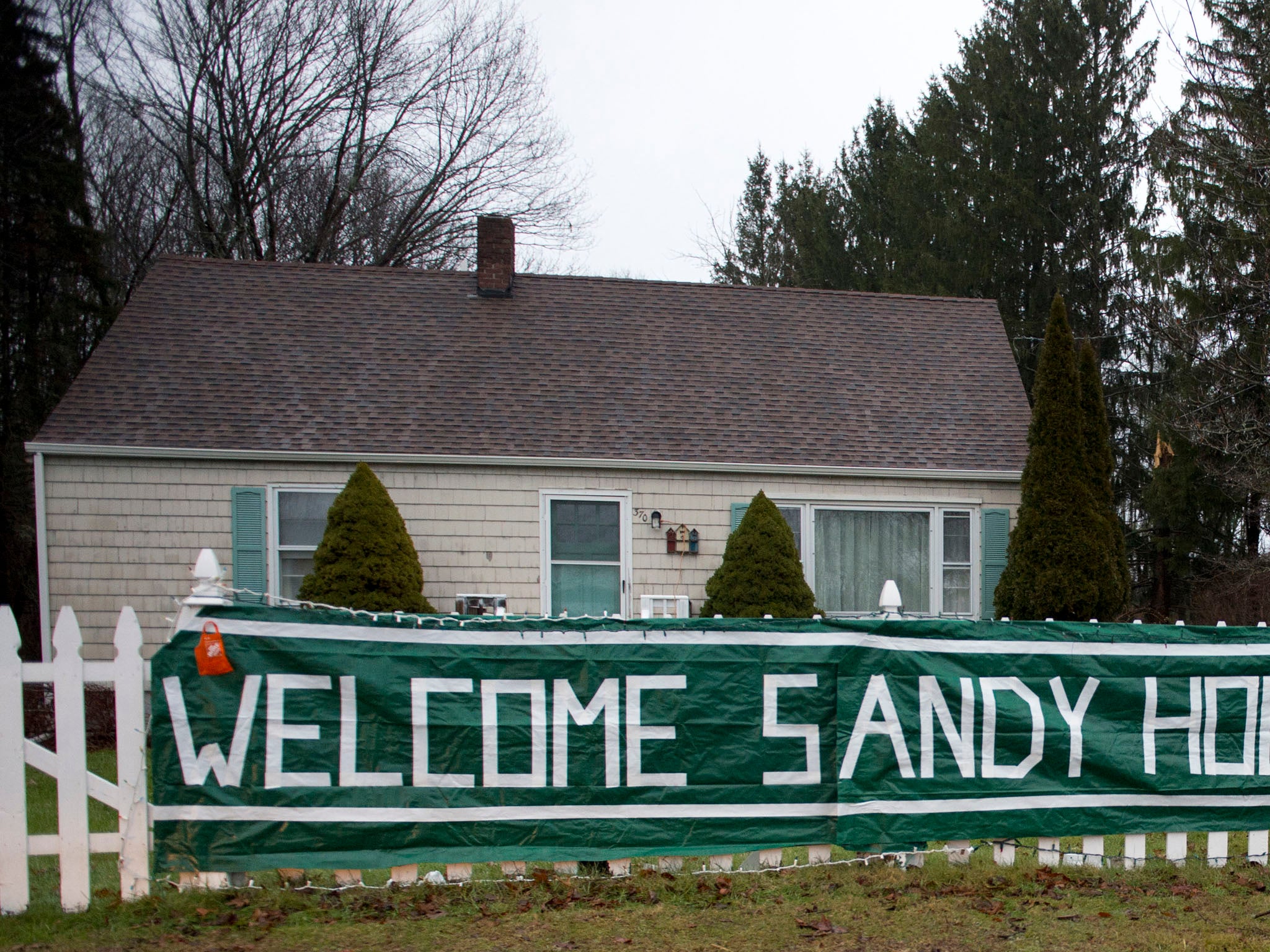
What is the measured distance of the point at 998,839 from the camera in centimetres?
513

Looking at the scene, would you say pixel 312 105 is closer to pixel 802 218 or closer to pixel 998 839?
pixel 802 218

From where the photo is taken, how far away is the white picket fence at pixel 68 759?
14.3 ft

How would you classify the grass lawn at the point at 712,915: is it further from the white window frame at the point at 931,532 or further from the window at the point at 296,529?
the white window frame at the point at 931,532

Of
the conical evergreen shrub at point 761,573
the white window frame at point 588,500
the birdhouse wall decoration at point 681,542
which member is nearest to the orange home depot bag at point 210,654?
the conical evergreen shrub at point 761,573

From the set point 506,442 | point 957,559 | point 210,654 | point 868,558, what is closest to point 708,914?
point 210,654

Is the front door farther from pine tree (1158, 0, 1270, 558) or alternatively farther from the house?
pine tree (1158, 0, 1270, 558)

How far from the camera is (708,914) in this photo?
14.6 ft

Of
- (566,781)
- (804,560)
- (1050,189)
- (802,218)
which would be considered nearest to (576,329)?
(804,560)

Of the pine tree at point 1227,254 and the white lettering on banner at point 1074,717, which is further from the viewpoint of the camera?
the pine tree at point 1227,254

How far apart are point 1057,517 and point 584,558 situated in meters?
5.31

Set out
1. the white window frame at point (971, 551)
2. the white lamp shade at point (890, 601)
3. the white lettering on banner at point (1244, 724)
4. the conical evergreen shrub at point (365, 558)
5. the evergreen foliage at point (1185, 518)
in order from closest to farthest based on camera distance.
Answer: the white lamp shade at point (890, 601) < the white lettering on banner at point (1244, 724) < the conical evergreen shrub at point (365, 558) < the white window frame at point (971, 551) < the evergreen foliage at point (1185, 518)

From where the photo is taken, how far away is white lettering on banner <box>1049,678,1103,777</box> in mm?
5211

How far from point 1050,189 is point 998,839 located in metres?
24.2

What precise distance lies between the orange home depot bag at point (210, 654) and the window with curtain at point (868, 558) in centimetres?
880
